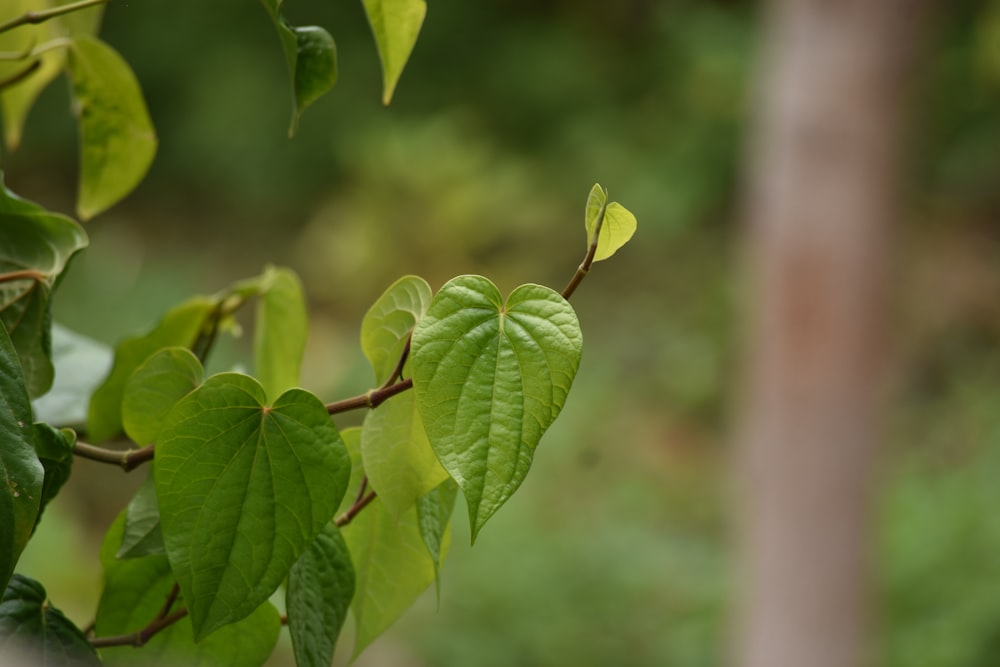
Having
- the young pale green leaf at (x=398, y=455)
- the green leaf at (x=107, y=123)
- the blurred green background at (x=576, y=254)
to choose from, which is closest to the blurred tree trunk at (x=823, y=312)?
the blurred green background at (x=576, y=254)

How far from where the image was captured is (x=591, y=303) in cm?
416

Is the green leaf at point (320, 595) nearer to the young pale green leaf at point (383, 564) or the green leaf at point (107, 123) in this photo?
the young pale green leaf at point (383, 564)

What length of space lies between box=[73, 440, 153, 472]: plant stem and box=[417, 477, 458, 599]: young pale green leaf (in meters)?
0.08

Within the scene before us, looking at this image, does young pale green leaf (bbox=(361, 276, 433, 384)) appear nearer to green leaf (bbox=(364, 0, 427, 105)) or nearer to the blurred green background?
green leaf (bbox=(364, 0, 427, 105))

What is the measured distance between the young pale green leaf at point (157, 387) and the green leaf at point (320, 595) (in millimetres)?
62

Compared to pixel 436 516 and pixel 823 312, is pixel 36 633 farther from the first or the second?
pixel 823 312

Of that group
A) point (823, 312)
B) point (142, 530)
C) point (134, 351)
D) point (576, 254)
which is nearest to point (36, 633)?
point (142, 530)

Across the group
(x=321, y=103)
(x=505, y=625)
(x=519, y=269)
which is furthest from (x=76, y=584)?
(x=321, y=103)

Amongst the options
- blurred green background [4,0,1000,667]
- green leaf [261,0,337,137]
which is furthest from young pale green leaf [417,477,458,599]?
blurred green background [4,0,1000,667]

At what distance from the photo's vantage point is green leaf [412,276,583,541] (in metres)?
0.25

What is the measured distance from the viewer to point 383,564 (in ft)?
1.07

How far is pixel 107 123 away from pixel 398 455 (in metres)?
0.22

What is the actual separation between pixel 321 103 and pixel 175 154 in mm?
750

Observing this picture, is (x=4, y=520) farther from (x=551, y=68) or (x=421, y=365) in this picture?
(x=551, y=68)
